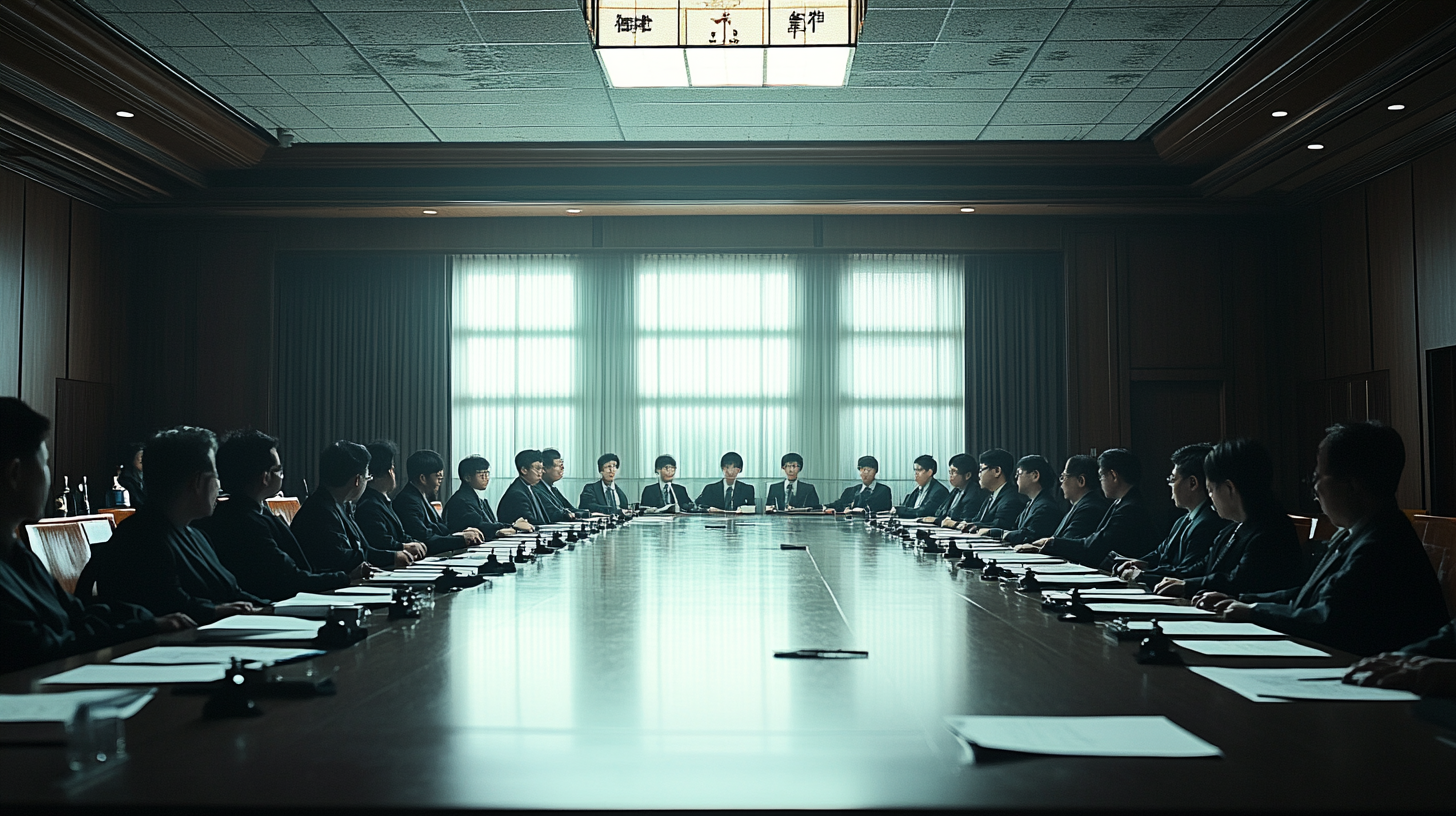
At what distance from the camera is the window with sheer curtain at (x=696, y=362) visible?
452 inches

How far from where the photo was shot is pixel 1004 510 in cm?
805

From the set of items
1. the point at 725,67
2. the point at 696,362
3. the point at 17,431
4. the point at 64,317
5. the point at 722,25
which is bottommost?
the point at 17,431

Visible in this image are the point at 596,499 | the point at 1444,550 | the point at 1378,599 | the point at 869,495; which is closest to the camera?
the point at 1378,599

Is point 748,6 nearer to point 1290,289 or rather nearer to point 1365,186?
point 1365,186

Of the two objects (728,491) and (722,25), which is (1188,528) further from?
(728,491)

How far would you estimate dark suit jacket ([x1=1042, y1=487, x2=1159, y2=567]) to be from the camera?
5.45 meters

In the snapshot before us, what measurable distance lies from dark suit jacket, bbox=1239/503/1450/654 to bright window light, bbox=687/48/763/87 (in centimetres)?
392

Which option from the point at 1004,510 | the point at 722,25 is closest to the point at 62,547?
the point at 722,25

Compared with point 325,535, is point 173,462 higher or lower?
higher

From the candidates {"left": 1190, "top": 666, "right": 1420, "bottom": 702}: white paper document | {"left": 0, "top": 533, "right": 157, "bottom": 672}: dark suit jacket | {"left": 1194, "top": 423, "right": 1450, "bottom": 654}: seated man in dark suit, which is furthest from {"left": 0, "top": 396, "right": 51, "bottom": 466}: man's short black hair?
{"left": 1194, "top": 423, "right": 1450, "bottom": 654}: seated man in dark suit

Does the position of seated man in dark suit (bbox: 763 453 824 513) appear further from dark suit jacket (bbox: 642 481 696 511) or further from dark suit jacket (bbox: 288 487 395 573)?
dark suit jacket (bbox: 288 487 395 573)

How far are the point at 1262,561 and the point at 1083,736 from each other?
275cm

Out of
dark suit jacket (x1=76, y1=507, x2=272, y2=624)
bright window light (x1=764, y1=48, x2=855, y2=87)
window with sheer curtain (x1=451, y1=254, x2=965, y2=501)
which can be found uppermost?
bright window light (x1=764, y1=48, x2=855, y2=87)

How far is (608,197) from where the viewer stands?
9898mm
